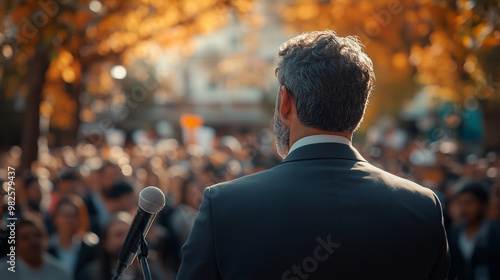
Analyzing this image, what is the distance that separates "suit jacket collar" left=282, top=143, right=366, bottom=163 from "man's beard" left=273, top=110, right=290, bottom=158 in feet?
0.25

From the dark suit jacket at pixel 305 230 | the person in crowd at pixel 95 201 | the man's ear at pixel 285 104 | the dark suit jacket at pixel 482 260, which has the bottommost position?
the person in crowd at pixel 95 201

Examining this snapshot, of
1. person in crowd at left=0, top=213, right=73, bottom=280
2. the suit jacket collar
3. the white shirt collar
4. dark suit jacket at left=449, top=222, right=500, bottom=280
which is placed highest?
the white shirt collar

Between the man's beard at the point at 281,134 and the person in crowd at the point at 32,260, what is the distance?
334cm

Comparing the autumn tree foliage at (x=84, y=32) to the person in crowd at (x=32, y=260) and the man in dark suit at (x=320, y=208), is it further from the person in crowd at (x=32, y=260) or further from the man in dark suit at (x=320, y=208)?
the man in dark suit at (x=320, y=208)

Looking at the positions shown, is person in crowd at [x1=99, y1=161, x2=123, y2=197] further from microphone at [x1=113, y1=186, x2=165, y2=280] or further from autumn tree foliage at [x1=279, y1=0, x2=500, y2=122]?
microphone at [x1=113, y1=186, x2=165, y2=280]

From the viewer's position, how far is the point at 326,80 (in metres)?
1.89

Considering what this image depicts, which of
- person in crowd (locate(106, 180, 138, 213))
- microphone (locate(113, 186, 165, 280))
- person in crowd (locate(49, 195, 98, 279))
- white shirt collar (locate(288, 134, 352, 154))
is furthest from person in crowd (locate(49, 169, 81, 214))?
white shirt collar (locate(288, 134, 352, 154))

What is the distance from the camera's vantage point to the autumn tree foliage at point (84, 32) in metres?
7.43

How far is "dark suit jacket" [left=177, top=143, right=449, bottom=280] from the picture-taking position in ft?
5.93

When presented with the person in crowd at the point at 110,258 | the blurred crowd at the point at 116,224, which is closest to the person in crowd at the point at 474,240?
the blurred crowd at the point at 116,224

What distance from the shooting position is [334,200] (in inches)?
72.8

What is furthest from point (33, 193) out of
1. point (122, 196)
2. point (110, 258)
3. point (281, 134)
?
point (281, 134)

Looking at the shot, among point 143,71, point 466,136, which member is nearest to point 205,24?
point 143,71

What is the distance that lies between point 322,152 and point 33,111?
8761mm
